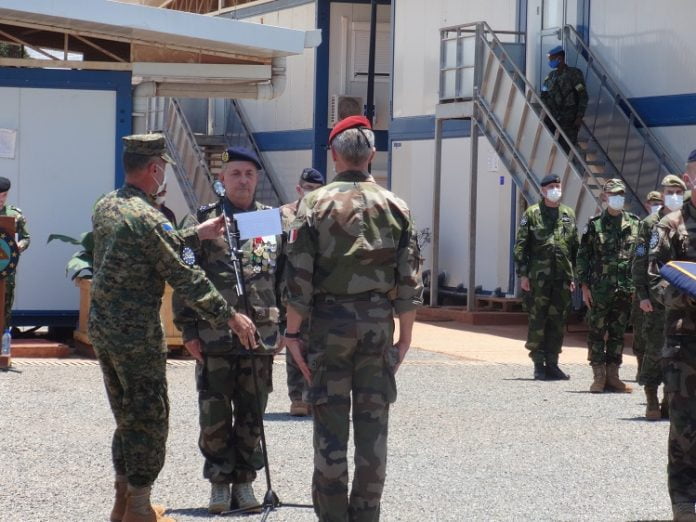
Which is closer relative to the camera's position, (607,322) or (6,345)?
(607,322)

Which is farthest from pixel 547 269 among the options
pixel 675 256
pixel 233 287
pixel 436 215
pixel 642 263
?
pixel 436 215

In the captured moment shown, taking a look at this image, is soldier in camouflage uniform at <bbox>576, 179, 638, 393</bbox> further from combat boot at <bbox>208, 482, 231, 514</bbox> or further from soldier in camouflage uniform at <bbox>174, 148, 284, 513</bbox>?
combat boot at <bbox>208, 482, 231, 514</bbox>

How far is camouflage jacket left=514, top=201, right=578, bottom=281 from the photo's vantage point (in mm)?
13266

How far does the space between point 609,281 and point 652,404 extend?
1.93 meters

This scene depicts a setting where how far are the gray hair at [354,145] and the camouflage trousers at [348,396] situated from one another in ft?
2.10

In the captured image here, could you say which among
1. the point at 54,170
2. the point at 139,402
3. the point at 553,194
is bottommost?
the point at 139,402

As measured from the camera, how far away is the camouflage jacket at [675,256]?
22.0ft

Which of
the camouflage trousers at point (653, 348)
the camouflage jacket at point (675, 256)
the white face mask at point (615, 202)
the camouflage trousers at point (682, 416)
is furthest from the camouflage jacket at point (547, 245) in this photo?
the camouflage trousers at point (682, 416)

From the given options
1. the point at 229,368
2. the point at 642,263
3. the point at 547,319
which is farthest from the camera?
the point at 547,319

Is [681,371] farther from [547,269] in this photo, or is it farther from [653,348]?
[547,269]

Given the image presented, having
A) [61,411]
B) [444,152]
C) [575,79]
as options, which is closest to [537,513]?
[61,411]

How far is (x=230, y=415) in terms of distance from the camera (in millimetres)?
7215

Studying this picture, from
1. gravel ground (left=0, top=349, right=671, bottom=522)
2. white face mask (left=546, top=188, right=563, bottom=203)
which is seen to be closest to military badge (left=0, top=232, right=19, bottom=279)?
gravel ground (left=0, top=349, right=671, bottom=522)

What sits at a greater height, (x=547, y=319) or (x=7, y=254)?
(x=7, y=254)
